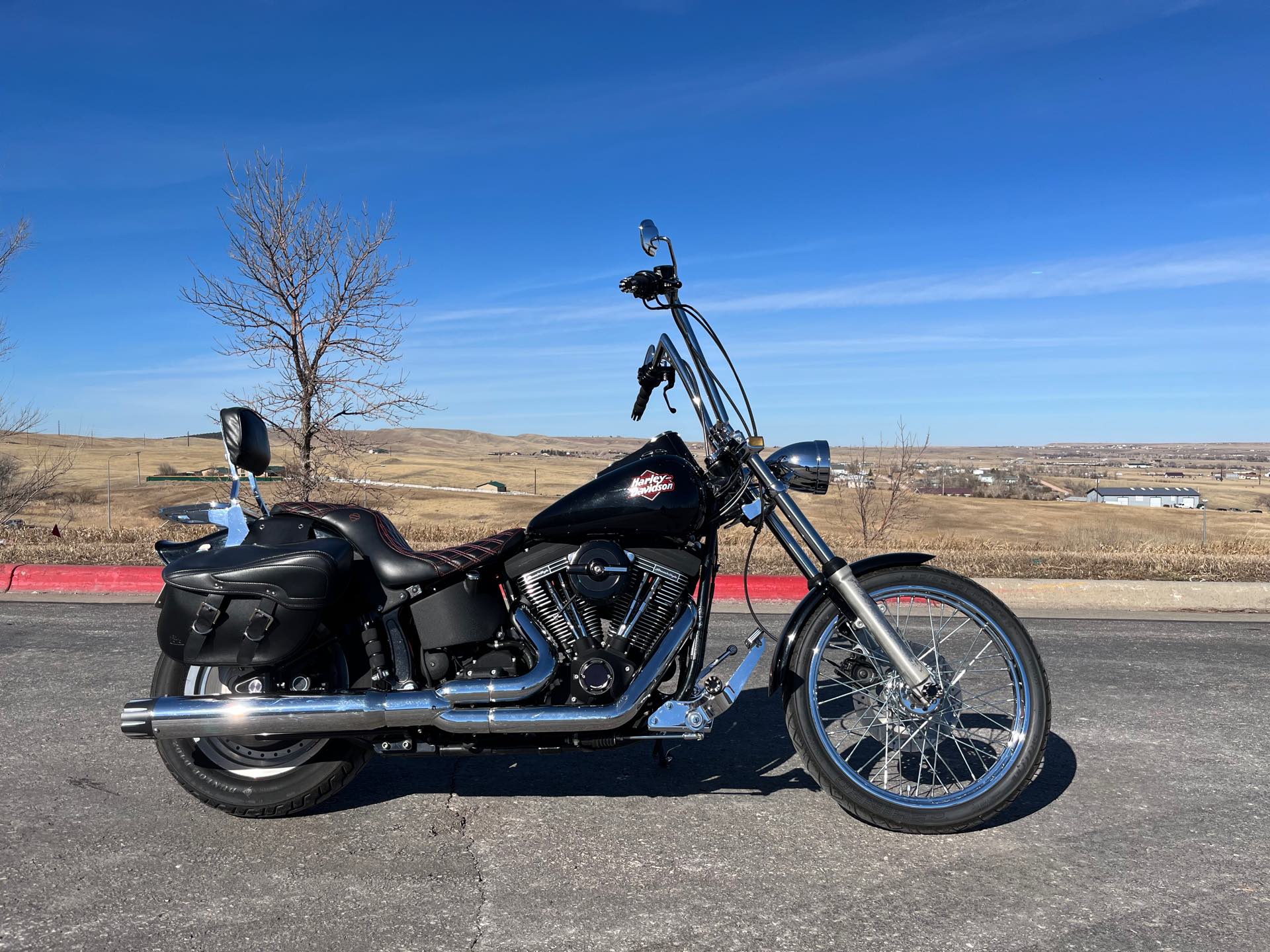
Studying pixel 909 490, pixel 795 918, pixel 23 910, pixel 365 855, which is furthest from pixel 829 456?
pixel 909 490

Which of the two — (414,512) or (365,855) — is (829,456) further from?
(414,512)

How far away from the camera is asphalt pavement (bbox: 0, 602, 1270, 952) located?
2742mm

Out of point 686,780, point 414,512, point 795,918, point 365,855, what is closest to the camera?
point 795,918

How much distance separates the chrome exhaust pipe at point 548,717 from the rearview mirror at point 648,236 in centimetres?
149

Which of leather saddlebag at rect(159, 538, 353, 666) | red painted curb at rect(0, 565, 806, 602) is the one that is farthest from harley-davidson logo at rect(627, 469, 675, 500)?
red painted curb at rect(0, 565, 806, 602)

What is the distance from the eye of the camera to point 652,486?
11.0 feet

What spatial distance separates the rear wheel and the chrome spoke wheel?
1.71 metres

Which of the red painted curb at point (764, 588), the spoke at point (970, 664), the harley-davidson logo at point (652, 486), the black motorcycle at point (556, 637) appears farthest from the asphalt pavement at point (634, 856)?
the red painted curb at point (764, 588)

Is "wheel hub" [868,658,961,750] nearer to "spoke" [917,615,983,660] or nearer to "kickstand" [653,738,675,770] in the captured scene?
"spoke" [917,615,983,660]

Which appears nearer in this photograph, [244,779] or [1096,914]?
[1096,914]

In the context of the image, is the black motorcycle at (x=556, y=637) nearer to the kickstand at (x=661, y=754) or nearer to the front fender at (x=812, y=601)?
the front fender at (x=812, y=601)

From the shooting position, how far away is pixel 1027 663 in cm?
345

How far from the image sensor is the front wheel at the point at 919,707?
3391 mm

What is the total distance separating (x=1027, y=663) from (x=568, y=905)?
1795 mm
